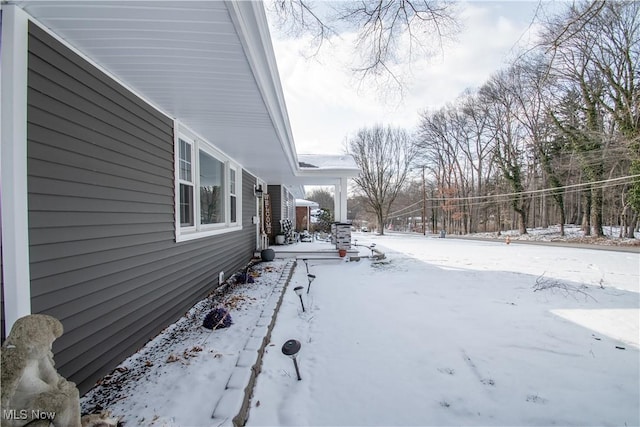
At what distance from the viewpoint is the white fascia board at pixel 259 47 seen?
5.51 ft

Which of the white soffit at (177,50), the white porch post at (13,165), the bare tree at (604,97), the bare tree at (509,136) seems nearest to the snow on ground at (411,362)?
the white porch post at (13,165)

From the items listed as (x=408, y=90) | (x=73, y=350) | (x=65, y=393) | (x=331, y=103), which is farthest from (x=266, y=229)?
(x=65, y=393)

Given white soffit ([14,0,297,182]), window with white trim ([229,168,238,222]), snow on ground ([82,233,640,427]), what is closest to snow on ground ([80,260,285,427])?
snow on ground ([82,233,640,427])

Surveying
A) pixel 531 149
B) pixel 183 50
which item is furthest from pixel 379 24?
pixel 531 149

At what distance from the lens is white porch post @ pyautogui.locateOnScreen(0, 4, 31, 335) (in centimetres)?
147

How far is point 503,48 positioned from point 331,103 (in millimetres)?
2741

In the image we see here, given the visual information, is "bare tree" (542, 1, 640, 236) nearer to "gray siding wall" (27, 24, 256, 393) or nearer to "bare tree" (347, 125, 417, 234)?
"gray siding wall" (27, 24, 256, 393)

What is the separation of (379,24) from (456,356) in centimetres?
389

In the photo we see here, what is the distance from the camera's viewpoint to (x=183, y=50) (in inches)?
77.9

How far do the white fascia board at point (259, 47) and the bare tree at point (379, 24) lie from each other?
809mm

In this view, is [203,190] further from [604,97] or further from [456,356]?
[604,97]

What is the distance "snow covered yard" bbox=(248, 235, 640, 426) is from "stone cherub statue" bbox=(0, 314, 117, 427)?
121 cm

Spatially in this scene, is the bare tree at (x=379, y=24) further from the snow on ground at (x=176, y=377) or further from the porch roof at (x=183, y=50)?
the snow on ground at (x=176, y=377)

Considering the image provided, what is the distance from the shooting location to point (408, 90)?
3877 millimetres
